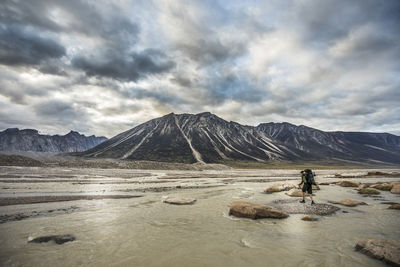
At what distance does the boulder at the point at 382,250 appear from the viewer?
765cm

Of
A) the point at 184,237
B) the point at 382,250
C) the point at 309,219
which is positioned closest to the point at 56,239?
the point at 184,237

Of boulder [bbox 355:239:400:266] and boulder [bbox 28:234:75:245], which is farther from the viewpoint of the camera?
boulder [bbox 28:234:75:245]

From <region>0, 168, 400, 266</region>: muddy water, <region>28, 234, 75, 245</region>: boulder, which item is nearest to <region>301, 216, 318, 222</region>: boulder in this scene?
<region>0, 168, 400, 266</region>: muddy water

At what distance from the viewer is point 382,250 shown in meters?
8.17

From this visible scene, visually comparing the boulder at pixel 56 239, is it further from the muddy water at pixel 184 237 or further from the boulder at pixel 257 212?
the boulder at pixel 257 212

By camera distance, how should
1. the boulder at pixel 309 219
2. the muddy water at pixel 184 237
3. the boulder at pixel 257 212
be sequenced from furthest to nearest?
the boulder at pixel 257 212, the boulder at pixel 309 219, the muddy water at pixel 184 237

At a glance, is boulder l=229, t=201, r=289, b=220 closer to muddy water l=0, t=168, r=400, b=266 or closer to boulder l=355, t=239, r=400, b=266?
muddy water l=0, t=168, r=400, b=266

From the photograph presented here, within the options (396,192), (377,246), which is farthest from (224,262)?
(396,192)

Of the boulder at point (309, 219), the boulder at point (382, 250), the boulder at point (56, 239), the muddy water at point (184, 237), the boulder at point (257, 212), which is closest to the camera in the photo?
the boulder at point (382, 250)

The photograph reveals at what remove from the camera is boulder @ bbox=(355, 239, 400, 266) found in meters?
7.65

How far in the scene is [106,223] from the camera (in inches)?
506

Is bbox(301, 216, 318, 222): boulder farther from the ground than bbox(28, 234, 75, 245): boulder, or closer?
closer

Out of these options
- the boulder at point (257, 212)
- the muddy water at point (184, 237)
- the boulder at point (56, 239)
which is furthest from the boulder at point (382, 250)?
the boulder at point (56, 239)

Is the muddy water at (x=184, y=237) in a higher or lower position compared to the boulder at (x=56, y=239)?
lower
